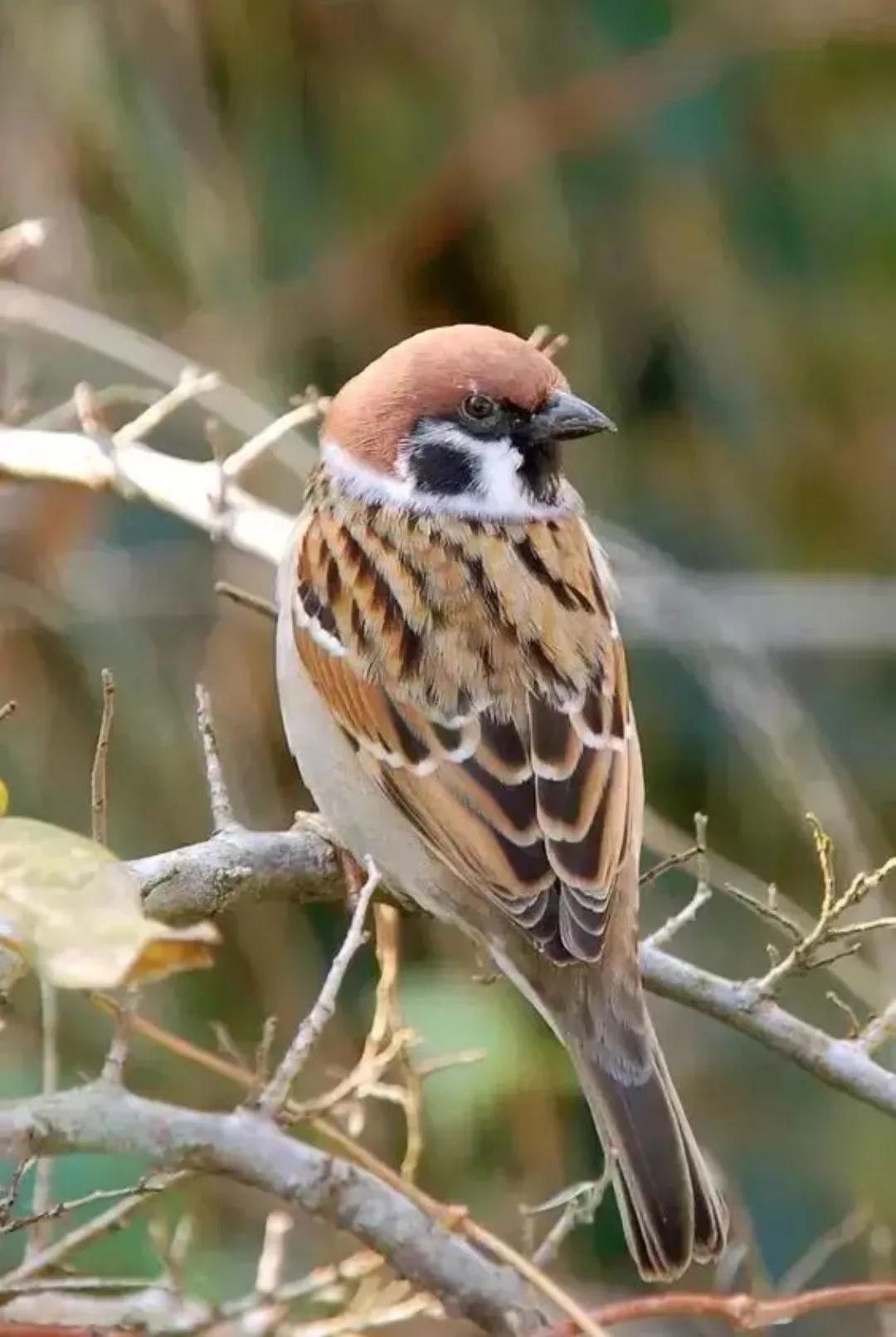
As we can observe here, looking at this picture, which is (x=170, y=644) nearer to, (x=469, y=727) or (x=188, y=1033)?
(x=188, y=1033)

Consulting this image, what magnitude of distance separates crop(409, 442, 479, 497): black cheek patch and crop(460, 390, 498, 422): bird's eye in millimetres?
53

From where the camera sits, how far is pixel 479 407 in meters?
3.03

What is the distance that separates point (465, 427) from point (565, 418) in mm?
157

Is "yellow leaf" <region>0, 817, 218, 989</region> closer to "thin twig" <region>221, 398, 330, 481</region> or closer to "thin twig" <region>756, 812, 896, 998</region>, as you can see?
"thin twig" <region>756, 812, 896, 998</region>

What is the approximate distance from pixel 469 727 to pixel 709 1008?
544 mm

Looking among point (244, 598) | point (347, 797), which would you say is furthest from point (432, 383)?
point (347, 797)

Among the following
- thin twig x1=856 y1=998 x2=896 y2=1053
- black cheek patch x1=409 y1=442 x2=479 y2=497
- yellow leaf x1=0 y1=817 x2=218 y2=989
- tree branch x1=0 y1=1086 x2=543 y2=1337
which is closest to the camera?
yellow leaf x1=0 y1=817 x2=218 y2=989

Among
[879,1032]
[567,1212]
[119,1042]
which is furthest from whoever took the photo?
[879,1032]

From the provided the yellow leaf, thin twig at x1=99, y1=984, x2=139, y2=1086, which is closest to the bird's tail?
thin twig at x1=99, y1=984, x2=139, y2=1086

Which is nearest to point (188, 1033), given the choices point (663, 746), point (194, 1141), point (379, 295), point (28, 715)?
point (28, 715)

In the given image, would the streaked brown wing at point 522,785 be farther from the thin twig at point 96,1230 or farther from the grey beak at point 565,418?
the thin twig at point 96,1230

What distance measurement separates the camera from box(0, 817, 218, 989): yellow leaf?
57.4 inches

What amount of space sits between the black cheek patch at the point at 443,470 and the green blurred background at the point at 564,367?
0.76 metres

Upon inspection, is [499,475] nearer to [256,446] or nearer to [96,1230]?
[256,446]
